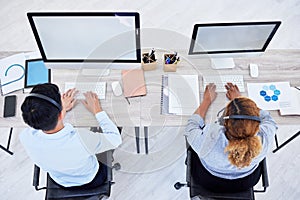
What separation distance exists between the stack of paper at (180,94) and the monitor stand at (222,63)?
14cm

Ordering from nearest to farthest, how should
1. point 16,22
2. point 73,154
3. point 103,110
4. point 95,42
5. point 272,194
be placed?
point 73,154 → point 95,42 → point 103,110 → point 272,194 → point 16,22

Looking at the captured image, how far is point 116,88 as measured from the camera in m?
1.95

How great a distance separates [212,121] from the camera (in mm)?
1868

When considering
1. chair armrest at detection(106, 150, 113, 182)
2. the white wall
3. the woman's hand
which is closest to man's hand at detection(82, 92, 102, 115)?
chair armrest at detection(106, 150, 113, 182)

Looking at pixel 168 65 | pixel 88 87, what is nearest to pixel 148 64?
pixel 168 65

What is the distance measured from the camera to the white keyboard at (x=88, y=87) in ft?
6.34

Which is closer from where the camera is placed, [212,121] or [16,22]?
[212,121]

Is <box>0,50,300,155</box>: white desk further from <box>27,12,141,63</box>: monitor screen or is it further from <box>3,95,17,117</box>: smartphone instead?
<box>27,12,141,63</box>: monitor screen

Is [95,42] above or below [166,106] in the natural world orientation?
above

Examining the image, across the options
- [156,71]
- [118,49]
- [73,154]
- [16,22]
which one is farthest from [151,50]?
[16,22]

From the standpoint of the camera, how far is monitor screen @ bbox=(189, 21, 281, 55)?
1.71 metres

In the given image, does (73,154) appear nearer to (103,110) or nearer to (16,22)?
(103,110)

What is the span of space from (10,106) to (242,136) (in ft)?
4.11

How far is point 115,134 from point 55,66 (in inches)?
20.7
